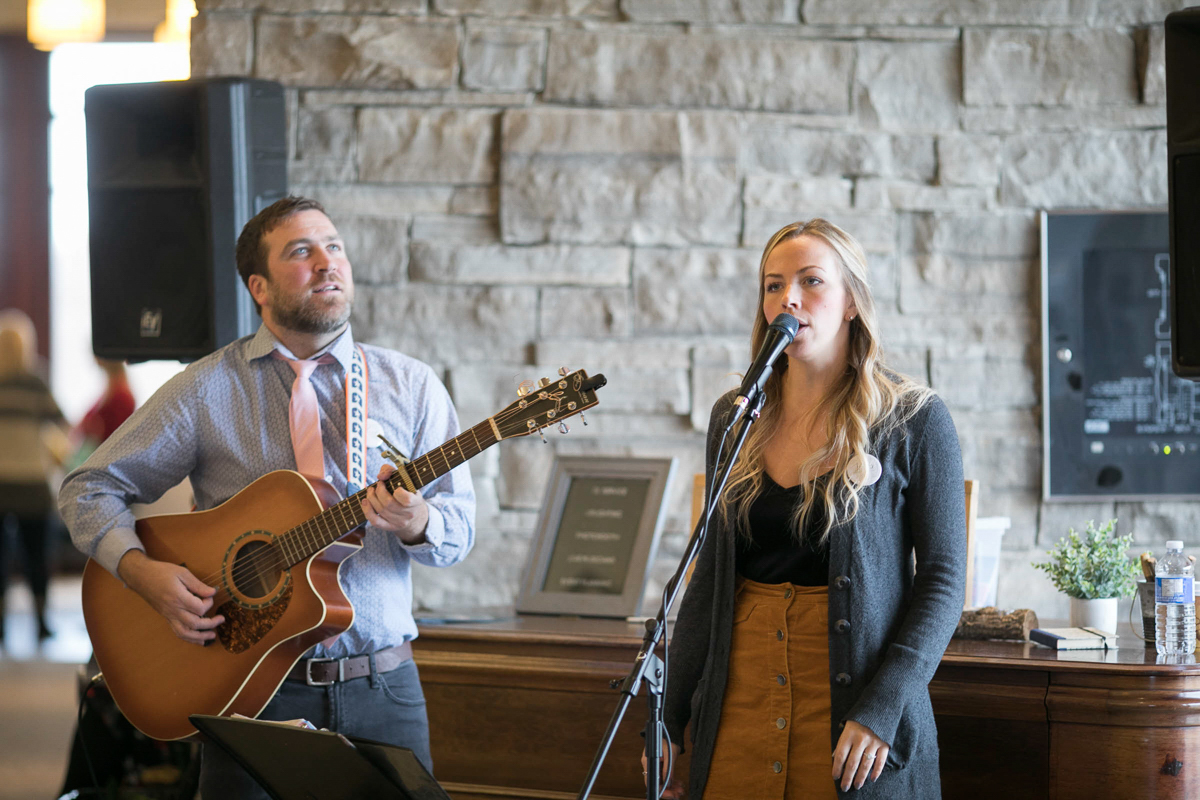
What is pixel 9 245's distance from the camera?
26.6ft

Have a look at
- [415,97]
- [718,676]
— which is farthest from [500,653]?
[415,97]

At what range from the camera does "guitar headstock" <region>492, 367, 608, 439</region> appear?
1.84m

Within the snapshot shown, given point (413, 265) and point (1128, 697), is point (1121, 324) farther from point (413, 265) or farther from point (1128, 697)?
point (413, 265)

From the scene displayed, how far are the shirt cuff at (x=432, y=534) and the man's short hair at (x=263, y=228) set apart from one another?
58cm

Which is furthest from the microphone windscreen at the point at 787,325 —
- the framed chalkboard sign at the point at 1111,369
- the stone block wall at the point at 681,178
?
the framed chalkboard sign at the point at 1111,369

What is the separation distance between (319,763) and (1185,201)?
5.71 feet

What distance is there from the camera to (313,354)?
2.12 meters

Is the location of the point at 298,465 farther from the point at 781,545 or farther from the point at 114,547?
the point at 781,545

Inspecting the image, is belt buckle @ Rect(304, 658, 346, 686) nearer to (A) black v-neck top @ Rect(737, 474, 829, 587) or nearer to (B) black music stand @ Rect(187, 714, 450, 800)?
(B) black music stand @ Rect(187, 714, 450, 800)

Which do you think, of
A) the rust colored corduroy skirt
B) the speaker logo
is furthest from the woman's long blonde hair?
the speaker logo

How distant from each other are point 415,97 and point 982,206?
1.58 meters

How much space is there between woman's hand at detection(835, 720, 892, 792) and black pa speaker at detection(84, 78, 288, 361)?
182cm

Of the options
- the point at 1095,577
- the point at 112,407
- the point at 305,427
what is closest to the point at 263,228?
Result: the point at 305,427

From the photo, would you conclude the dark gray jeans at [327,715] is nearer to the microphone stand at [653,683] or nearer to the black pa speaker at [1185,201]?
the microphone stand at [653,683]
